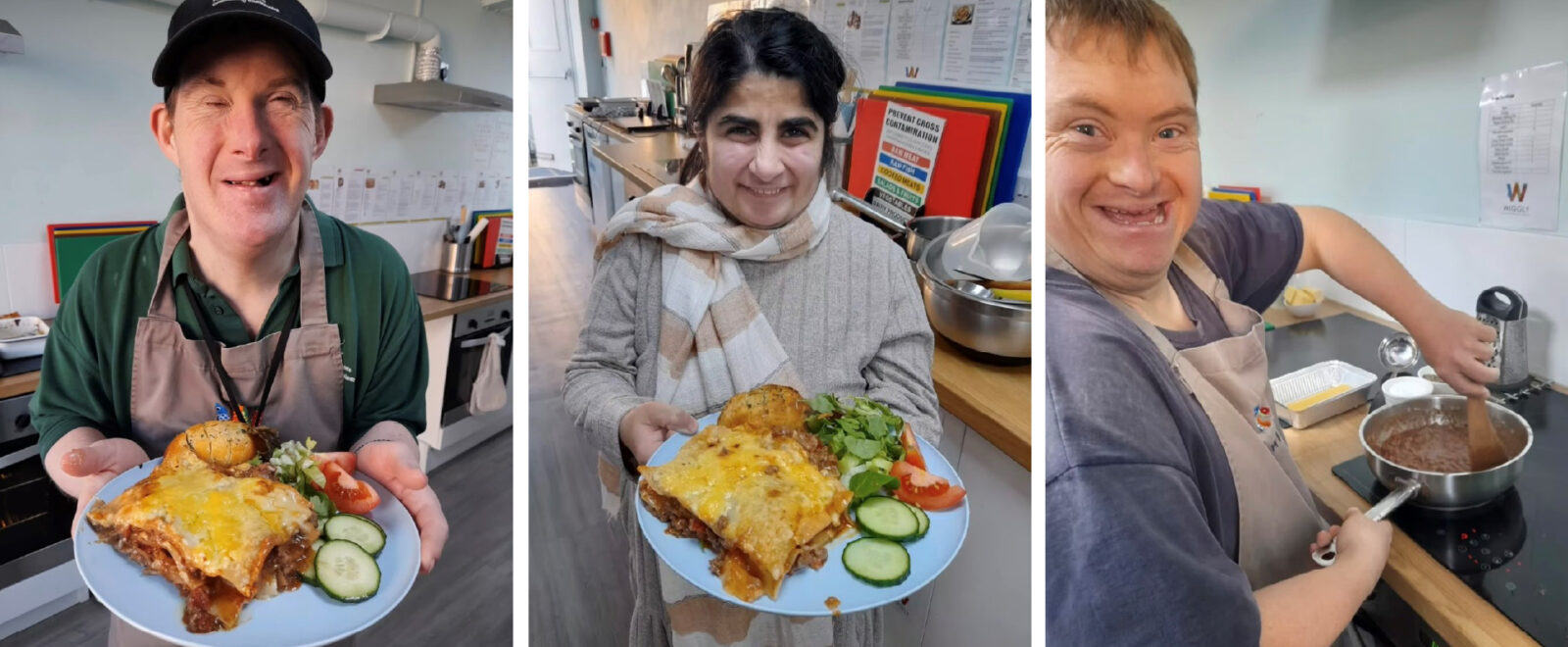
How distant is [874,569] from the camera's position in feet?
2.65

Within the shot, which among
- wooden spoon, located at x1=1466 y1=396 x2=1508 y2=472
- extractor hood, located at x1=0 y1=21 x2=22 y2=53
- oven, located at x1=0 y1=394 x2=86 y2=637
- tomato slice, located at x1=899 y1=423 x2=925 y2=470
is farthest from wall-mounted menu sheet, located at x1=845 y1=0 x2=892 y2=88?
oven, located at x1=0 y1=394 x2=86 y2=637

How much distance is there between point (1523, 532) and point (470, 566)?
1258 mm

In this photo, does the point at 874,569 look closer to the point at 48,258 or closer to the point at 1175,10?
the point at 1175,10

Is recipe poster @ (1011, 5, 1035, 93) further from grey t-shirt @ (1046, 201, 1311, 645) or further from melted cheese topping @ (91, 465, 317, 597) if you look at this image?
melted cheese topping @ (91, 465, 317, 597)

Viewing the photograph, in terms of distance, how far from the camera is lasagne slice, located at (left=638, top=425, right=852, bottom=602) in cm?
78

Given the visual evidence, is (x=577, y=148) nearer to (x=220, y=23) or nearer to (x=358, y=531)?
(x=220, y=23)

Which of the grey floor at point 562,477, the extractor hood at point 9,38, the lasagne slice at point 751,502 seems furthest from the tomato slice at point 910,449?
the extractor hood at point 9,38

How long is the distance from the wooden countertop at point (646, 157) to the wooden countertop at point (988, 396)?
0.43 m

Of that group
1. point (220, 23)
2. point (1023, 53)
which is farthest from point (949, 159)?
point (220, 23)

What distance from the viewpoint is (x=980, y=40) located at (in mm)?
966

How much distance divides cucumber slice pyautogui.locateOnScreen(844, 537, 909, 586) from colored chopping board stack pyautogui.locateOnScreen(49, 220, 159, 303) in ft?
2.97

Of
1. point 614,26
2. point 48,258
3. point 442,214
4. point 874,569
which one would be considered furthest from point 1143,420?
point 48,258

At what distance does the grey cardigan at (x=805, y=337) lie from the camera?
90cm

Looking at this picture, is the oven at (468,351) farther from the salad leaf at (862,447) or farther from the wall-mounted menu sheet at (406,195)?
the salad leaf at (862,447)
